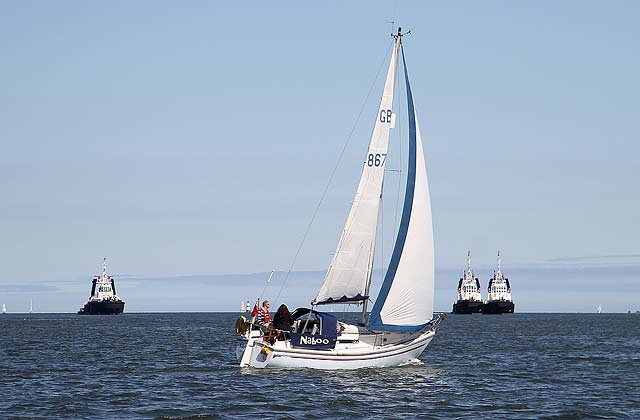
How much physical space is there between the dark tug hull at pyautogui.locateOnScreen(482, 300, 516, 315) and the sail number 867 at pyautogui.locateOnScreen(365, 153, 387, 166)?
155 m

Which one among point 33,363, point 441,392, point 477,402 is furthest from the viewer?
point 33,363

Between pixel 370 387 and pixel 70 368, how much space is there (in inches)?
573

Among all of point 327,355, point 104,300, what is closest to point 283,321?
point 327,355

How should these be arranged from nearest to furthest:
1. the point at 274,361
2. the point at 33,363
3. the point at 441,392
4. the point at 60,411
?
1. the point at 60,411
2. the point at 441,392
3. the point at 274,361
4. the point at 33,363

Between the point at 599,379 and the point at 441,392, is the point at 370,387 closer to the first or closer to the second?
the point at 441,392

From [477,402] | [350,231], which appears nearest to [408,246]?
[350,231]

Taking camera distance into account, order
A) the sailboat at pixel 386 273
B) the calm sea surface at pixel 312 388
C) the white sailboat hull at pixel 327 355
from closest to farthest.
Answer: the calm sea surface at pixel 312 388, the white sailboat hull at pixel 327 355, the sailboat at pixel 386 273

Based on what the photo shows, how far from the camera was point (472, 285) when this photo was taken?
19738cm

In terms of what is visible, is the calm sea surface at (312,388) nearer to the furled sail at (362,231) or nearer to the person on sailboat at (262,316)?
the person on sailboat at (262,316)

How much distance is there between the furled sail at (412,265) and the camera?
129 feet

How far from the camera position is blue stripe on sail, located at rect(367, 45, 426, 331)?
3931 cm

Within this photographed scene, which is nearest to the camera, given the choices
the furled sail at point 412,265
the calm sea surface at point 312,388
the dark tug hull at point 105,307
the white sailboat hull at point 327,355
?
the calm sea surface at point 312,388

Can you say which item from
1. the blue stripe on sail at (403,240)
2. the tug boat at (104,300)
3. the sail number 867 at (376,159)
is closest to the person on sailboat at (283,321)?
the blue stripe on sail at (403,240)

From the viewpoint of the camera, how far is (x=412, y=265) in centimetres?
3978
